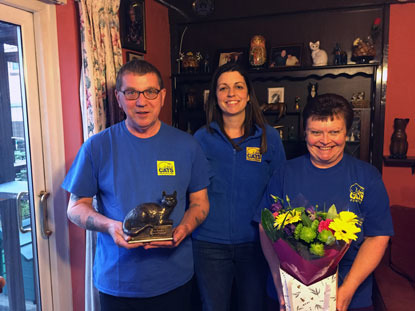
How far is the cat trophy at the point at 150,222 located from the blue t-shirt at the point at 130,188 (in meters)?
0.09

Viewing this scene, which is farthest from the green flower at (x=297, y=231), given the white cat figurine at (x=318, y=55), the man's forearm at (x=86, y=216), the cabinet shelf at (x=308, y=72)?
the white cat figurine at (x=318, y=55)

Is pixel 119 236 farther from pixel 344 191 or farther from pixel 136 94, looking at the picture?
pixel 344 191

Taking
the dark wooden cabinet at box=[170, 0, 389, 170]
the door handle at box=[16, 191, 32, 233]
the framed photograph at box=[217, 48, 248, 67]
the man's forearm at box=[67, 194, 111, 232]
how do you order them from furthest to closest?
the framed photograph at box=[217, 48, 248, 67] < the dark wooden cabinet at box=[170, 0, 389, 170] < the door handle at box=[16, 191, 32, 233] < the man's forearm at box=[67, 194, 111, 232]

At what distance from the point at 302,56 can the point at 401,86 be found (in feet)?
2.95

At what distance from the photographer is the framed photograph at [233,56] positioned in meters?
3.33

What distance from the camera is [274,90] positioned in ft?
11.0

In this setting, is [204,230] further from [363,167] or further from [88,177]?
[363,167]

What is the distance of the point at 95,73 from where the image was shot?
199 cm

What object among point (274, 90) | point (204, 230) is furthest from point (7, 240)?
point (274, 90)

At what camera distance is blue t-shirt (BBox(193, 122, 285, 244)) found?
67.0 inches

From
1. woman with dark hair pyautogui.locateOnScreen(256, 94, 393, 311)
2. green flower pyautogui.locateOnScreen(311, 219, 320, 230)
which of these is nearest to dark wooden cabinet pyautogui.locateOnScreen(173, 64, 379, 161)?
woman with dark hair pyautogui.locateOnScreen(256, 94, 393, 311)

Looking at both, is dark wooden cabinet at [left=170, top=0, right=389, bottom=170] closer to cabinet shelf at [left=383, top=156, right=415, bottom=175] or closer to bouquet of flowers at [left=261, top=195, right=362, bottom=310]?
cabinet shelf at [left=383, top=156, right=415, bottom=175]

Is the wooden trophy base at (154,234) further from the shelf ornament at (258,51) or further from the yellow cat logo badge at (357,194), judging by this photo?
the shelf ornament at (258,51)

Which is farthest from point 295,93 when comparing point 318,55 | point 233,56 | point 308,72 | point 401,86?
point 401,86
